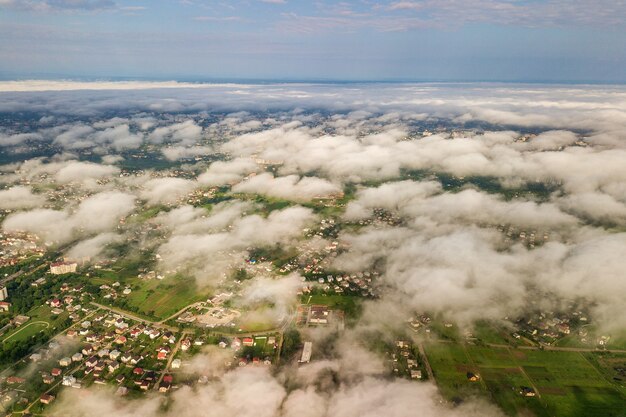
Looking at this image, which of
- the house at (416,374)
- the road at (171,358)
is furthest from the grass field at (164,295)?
the house at (416,374)

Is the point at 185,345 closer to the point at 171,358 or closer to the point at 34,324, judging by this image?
the point at 171,358

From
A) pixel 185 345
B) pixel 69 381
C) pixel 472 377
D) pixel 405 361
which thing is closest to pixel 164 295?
pixel 185 345

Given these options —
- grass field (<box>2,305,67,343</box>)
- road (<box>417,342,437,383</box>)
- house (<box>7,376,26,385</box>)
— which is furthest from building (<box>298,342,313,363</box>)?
grass field (<box>2,305,67,343</box>)

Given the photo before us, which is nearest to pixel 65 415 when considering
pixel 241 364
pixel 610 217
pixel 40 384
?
pixel 40 384

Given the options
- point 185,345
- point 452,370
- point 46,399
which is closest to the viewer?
point 46,399

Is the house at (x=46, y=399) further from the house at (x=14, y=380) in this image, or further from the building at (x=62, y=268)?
the building at (x=62, y=268)

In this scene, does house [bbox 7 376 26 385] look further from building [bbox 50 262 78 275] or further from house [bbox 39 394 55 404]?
building [bbox 50 262 78 275]
